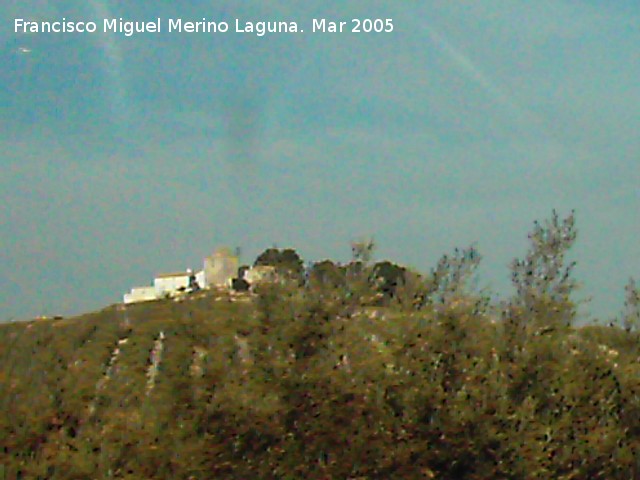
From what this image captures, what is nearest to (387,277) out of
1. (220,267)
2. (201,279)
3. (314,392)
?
(314,392)

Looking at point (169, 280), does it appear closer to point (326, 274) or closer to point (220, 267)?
point (220, 267)

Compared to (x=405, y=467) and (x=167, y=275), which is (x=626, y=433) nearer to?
(x=405, y=467)

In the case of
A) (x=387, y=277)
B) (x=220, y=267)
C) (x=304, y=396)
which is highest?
(x=220, y=267)

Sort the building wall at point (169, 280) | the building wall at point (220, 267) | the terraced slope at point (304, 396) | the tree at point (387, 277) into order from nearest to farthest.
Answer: the terraced slope at point (304, 396), the tree at point (387, 277), the building wall at point (220, 267), the building wall at point (169, 280)

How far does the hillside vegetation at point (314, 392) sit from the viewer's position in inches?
235

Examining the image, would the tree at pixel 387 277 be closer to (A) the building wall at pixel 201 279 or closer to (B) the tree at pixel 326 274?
(B) the tree at pixel 326 274

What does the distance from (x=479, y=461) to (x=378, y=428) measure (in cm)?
73

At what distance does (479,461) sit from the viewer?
6371mm

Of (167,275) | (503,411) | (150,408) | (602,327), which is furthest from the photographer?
(167,275)

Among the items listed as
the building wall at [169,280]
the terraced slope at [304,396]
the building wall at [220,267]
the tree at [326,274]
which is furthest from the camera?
the building wall at [169,280]

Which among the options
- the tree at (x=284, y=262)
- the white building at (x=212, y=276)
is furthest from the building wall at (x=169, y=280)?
the tree at (x=284, y=262)

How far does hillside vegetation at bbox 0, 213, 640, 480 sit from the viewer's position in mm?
5965

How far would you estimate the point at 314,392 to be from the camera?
6258mm

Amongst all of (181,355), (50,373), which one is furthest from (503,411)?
(50,373)
